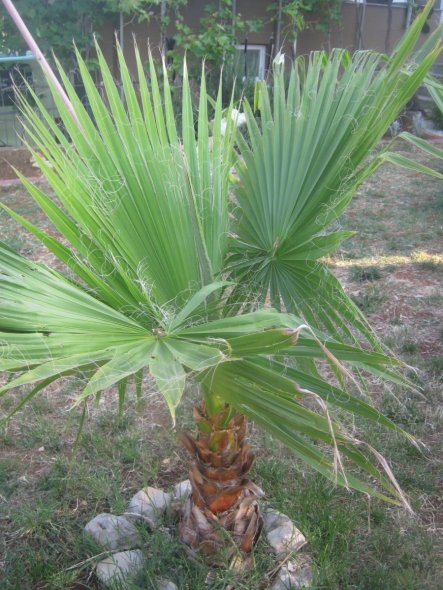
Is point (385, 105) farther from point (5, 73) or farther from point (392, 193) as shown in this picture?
point (5, 73)

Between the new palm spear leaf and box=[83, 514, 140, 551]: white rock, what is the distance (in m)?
0.26

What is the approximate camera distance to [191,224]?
4.87ft

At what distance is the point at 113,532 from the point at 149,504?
162 millimetres

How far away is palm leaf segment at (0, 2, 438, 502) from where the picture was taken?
1.15m

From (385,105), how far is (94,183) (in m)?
0.75

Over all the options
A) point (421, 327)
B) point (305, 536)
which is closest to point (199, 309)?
point (305, 536)

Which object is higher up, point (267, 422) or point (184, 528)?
point (267, 422)

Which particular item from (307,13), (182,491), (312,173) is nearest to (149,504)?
(182,491)

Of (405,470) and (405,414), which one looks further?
(405,414)

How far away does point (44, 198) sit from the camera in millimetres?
1453

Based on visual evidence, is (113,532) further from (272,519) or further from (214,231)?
(214,231)

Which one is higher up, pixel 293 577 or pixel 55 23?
pixel 55 23

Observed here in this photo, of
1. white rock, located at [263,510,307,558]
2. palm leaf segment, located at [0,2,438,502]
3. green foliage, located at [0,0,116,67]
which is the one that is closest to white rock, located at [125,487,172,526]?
white rock, located at [263,510,307,558]

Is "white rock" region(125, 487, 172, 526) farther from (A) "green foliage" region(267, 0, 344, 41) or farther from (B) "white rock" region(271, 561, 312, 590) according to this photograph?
(A) "green foliage" region(267, 0, 344, 41)
